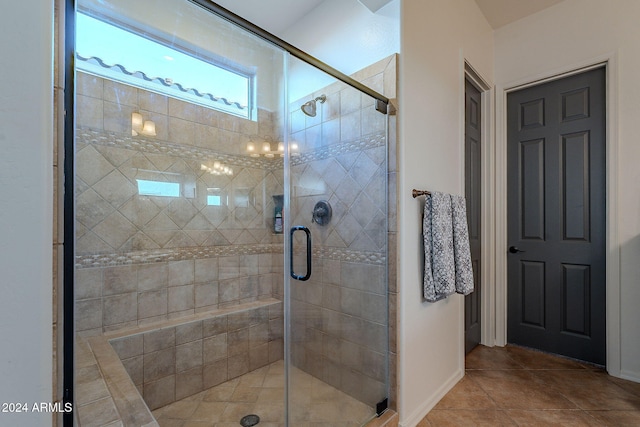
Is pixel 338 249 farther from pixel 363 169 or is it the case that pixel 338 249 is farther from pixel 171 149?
pixel 171 149

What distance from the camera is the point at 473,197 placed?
2596mm

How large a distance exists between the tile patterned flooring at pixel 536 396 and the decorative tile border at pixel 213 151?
1.66m

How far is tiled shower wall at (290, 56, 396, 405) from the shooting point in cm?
170

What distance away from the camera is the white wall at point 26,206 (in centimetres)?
46

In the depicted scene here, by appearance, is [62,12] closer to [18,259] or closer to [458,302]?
[18,259]

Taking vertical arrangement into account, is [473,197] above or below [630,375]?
above

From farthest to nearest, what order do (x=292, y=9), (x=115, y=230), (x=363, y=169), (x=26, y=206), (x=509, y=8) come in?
(x=509, y=8)
(x=292, y=9)
(x=115, y=230)
(x=363, y=169)
(x=26, y=206)

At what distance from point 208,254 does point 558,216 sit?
113 inches

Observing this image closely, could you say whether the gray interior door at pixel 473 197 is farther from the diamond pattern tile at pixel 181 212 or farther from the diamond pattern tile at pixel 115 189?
the diamond pattern tile at pixel 115 189

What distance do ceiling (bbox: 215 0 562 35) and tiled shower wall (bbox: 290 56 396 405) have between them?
96 centimetres

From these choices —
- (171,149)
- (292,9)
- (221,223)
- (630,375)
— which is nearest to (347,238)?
(221,223)

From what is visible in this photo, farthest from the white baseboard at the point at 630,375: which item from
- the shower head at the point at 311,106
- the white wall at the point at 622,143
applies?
the shower head at the point at 311,106

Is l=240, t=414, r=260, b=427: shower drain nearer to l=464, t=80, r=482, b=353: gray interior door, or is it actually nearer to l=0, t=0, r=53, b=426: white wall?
l=0, t=0, r=53, b=426: white wall

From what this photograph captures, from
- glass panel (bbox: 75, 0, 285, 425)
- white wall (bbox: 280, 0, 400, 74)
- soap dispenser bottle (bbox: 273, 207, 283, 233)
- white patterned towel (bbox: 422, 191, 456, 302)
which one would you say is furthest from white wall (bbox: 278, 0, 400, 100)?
white patterned towel (bbox: 422, 191, 456, 302)
